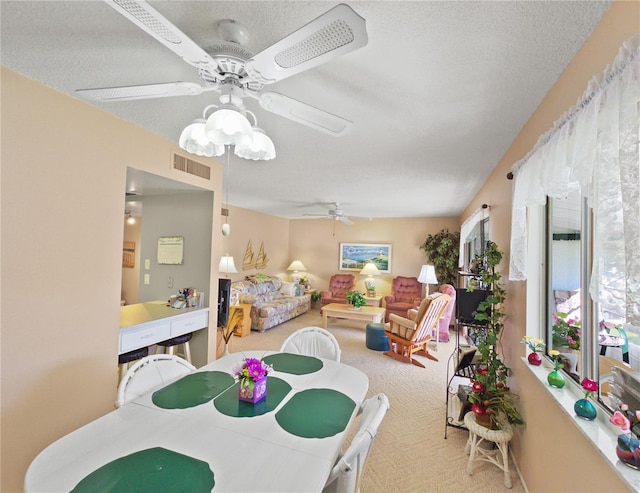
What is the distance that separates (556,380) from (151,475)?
1.85m

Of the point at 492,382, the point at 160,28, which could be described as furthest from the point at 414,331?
the point at 160,28

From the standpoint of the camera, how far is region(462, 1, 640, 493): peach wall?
3.40 feet

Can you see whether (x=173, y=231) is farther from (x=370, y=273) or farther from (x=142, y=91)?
(x=370, y=273)

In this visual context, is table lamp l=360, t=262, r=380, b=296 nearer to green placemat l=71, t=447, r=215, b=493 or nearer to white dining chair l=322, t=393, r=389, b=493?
white dining chair l=322, t=393, r=389, b=493

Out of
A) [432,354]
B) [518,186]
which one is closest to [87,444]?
[518,186]

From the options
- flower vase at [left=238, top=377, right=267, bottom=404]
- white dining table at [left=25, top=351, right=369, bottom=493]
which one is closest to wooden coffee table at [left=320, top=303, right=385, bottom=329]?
white dining table at [left=25, top=351, right=369, bottom=493]

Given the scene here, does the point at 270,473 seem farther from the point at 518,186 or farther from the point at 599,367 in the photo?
the point at 518,186

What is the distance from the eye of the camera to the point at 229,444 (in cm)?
111

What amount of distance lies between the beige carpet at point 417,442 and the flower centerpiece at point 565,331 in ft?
3.41

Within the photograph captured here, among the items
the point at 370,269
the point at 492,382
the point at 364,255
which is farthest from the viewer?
the point at 364,255

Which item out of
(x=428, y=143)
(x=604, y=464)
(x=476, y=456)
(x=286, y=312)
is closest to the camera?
(x=604, y=464)

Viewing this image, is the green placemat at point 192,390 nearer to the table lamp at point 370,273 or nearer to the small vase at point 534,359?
the small vase at point 534,359

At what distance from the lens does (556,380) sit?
1456mm

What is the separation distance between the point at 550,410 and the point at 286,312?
16.0 ft
